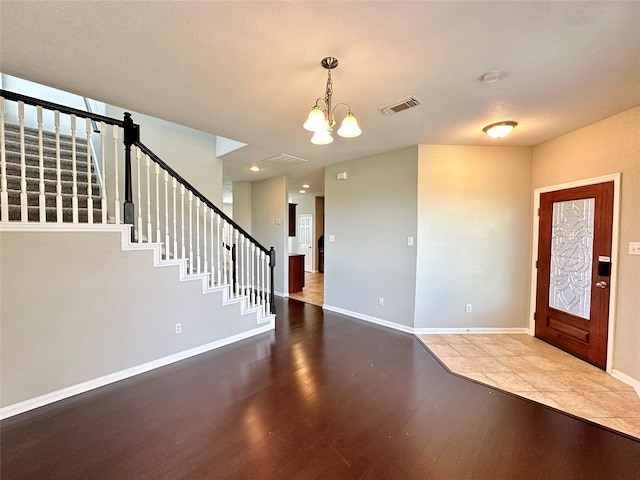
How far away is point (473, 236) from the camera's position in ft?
12.0

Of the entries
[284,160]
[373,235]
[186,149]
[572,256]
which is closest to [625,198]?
[572,256]

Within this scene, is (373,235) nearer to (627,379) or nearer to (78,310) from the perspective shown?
(627,379)

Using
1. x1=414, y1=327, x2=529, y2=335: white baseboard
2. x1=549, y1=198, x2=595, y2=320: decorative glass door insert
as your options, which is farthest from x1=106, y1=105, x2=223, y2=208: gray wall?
x1=549, y1=198, x2=595, y2=320: decorative glass door insert

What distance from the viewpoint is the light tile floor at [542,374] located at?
2.11m

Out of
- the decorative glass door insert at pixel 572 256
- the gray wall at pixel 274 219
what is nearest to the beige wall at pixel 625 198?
the decorative glass door insert at pixel 572 256

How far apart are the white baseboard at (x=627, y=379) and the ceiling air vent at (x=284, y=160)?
460 cm

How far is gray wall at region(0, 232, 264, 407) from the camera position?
77.9 inches

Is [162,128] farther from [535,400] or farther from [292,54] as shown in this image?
[535,400]

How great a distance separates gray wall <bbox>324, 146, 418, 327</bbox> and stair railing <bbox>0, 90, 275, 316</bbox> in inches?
53.6

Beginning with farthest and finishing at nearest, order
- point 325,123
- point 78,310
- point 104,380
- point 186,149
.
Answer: point 186,149
point 104,380
point 78,310
point 325,123

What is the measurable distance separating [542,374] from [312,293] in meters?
4.21

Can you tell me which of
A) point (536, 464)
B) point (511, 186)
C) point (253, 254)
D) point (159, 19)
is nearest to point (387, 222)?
point (511, 186)

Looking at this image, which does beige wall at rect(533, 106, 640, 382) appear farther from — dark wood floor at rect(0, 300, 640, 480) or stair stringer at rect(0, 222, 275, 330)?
stair stringer at rect(0, 222, 275, 330)

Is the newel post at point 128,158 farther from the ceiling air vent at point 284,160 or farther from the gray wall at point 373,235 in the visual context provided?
the gray wall at point 373,235
